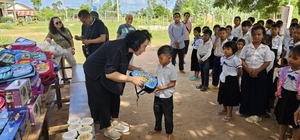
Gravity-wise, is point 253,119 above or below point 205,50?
below

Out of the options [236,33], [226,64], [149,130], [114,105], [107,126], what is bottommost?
[149,130]

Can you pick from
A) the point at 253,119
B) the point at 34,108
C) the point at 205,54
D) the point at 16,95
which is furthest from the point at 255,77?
the point at 16,95

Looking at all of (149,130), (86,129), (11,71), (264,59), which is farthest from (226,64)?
(11,71)

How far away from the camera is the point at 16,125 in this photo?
149 centimetres

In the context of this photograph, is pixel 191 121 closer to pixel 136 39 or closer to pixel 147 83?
pixel 147 83

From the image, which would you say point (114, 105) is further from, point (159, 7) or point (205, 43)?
point (159, 7)

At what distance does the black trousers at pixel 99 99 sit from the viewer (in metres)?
2.52

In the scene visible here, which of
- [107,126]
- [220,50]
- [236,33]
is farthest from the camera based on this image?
[236,33]

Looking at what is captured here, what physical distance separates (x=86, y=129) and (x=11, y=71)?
85 centimetres

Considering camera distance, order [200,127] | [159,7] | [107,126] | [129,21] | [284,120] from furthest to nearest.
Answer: [159,7] < [129,21] < [200,127] < [107,126] < [284,120]

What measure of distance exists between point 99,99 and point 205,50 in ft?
9.73

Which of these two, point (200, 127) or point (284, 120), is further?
point (200, 127)

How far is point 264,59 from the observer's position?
306 cm

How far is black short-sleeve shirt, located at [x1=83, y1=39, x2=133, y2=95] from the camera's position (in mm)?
2230
